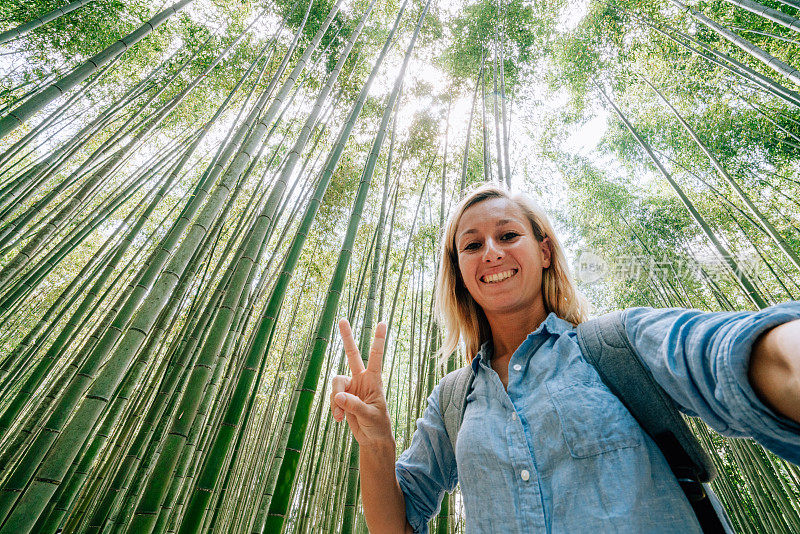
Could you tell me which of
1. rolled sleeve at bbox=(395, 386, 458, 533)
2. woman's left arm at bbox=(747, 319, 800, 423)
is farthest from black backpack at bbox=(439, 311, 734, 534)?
rolled sleeve at bbox=(395, 386, 458, 533)

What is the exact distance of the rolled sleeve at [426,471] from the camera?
95 cm

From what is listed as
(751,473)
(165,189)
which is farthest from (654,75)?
(165,189)

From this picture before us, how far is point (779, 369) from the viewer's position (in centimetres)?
43

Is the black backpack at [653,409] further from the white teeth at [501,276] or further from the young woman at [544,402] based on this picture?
the white teeth at [501,276]

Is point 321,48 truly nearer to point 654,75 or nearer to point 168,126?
point 168,126

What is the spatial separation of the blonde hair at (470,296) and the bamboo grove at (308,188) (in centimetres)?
36

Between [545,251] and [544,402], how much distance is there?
57 centimetres

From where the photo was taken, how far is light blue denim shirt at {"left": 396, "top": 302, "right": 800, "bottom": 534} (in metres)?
0.47

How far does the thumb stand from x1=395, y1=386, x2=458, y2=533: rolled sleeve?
160mm

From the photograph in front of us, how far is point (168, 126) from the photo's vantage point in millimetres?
5016

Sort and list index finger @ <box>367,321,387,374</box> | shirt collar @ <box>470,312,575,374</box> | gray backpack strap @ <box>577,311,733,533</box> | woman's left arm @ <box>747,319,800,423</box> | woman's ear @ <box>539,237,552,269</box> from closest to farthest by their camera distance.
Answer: woman's left arm @ <box>747,319,800,423</box>, gray backpack strap @ <box>577,311,733,533</box>, shirt collar @ <box>470,312,575,374</box>, index finger @ <box>367,321,387,374</box>, woman's ear @ <box>539,237,552,269</box>

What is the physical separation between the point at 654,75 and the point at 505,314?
6.21 metres

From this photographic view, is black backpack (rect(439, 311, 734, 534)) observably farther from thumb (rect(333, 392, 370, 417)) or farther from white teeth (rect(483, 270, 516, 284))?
thumb (rect(333, 392, 370, 417))

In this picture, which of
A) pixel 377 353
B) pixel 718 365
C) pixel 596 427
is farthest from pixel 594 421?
pixel 377 353
